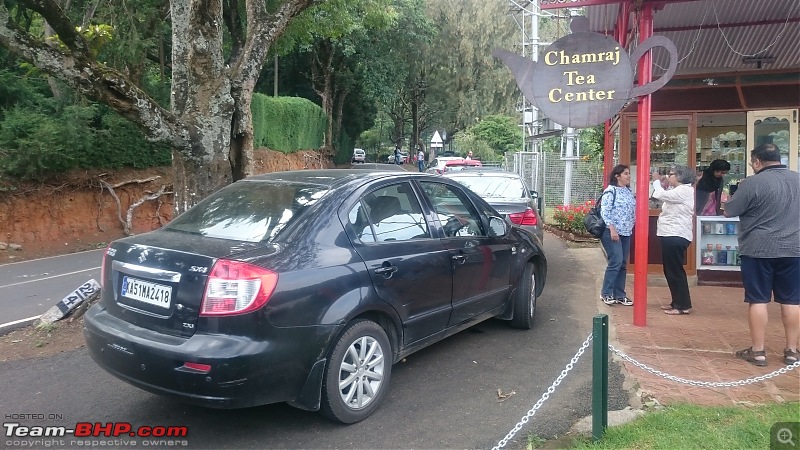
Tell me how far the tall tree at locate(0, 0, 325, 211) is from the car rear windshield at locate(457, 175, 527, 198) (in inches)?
155

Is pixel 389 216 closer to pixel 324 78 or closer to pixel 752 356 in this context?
pixel 752 356

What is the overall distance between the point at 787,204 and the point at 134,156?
Result: 14337 mm

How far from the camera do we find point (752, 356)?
17.0 ft

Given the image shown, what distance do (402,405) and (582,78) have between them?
3459 millimetres

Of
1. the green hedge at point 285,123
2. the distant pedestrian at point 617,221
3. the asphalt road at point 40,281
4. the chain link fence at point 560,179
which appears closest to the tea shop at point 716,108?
the distant pedestrian at point 617,221

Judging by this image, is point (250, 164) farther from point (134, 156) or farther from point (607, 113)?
point (134, 156)

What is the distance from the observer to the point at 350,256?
4008 mm

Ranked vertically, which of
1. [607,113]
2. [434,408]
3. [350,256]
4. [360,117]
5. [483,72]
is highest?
[483,72]

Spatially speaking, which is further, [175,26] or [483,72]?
[483,72]

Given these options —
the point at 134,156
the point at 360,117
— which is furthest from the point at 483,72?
the point at 134,156

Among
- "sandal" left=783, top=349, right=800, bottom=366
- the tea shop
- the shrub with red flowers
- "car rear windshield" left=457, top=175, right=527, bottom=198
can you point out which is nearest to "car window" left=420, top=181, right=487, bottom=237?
"sandal" left=783, top=349, right=800, bottom=366

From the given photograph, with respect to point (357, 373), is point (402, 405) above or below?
below

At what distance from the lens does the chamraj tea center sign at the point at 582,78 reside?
5.68 meters
